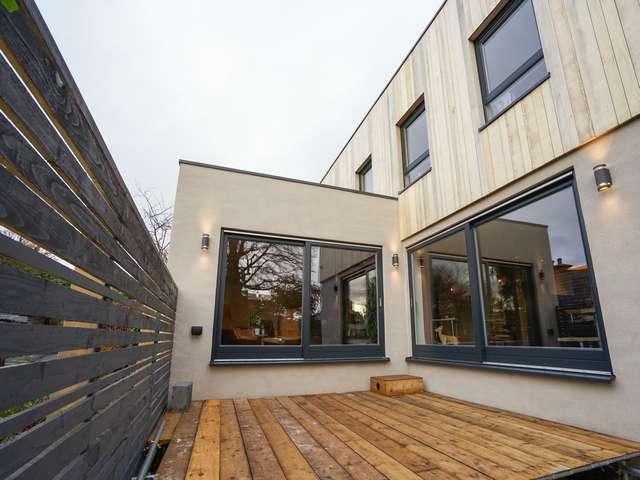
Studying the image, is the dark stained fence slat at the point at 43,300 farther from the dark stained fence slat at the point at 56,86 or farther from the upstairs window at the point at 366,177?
the upstairs window at the point at 366,177

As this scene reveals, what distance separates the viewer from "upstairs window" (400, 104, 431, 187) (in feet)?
16.5

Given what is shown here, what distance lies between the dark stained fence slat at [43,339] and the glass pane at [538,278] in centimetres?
321

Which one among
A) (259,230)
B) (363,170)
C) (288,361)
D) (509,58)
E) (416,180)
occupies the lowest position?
(288,361)

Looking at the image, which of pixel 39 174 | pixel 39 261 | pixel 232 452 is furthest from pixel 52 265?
pixel 232 452

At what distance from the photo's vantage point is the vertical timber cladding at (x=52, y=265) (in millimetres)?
598

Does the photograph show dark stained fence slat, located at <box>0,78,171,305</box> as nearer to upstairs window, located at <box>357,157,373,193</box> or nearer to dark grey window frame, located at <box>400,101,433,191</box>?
dark grey window frame, located at <box>400,101,433,191</box>

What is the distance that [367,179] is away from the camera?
287 inches

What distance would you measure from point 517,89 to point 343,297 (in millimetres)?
3121

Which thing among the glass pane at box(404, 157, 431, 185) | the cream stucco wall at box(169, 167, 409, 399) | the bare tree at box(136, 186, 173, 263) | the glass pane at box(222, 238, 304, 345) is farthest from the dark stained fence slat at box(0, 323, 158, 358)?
the bare tree at box(136, 186, 173, 263)

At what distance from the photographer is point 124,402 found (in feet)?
4.71

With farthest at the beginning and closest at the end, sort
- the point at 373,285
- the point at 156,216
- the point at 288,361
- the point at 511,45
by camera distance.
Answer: the point at 156,216
the point at 373,285
the point at 288,361
the point at 511,45

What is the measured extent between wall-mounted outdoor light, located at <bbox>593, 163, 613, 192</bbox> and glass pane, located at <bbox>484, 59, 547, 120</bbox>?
42.6 inches

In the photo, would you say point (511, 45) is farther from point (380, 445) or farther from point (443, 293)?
point (380, 445)

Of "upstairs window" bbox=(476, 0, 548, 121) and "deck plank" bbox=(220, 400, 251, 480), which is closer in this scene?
"deck plank" bbox=(220, 400, 251, 480)
